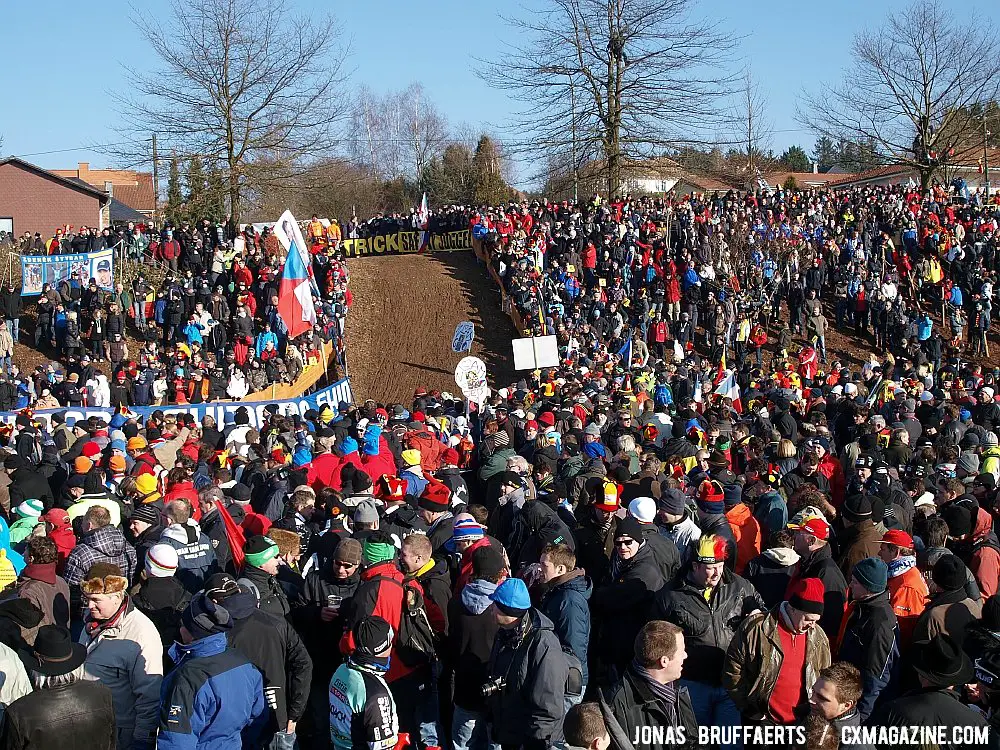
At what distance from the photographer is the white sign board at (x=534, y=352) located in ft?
66.4

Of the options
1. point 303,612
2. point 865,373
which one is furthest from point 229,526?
point 865,373

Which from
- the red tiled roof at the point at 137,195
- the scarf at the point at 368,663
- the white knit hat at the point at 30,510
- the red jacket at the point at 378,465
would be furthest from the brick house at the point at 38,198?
the scarf at the point at 368,663

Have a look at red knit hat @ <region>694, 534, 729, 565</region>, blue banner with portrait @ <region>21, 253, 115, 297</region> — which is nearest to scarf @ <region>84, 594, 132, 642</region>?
red knit hat @ <region>694, 534, 729, 565</region>

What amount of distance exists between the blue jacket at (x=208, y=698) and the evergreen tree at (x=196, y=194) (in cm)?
3360

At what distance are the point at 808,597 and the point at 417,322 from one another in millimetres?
25346

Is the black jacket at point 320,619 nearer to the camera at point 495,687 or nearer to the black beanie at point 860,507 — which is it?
the camera at point 495,687

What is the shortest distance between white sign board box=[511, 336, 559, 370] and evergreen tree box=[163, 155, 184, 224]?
19.8 meters

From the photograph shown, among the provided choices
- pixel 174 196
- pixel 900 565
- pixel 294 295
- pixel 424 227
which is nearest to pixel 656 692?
pixel 900 565

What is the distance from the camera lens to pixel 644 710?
4492 mm

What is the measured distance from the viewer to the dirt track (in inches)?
1043

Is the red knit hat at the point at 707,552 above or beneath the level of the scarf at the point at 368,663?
above

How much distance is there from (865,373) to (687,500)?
44.4ft

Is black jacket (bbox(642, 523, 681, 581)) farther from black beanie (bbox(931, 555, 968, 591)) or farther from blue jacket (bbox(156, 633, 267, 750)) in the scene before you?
blue jacket (bbox(156, 633, 267, 750))

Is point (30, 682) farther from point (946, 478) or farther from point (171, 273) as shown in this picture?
point (171, 273)
